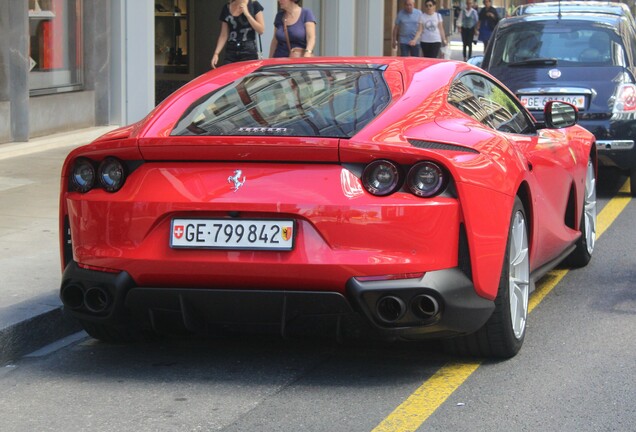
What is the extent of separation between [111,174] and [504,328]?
1767mm

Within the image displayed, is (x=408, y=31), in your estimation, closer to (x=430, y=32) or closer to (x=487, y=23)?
(x=430, y=32)

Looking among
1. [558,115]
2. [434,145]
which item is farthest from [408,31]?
[434,145]

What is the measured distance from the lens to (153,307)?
544 centimetres

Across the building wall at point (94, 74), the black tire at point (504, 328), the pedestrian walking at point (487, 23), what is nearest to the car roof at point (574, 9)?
the building wall at point (94, 74)

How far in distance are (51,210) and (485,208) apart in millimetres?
4894

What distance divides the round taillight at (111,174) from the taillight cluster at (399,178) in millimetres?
1016

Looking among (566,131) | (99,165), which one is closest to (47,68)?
(566,131)

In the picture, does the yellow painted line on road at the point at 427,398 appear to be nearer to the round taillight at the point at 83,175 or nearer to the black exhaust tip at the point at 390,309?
the black exhaust tip at the point at 390,309

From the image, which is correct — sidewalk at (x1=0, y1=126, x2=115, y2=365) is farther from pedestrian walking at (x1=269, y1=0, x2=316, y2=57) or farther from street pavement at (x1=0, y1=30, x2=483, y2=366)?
pedestrian walking at (x1=269, y1=0, x2=316, y2=57)

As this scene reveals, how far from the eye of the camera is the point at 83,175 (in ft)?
18.5

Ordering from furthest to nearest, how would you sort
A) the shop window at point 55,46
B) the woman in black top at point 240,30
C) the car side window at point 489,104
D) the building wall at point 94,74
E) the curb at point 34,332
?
the shop window at point 55,46 → the building wall at point 94,74 → the woman in black top at point 240,30 → the car side window at point 489,104 → the curb at point 34,332

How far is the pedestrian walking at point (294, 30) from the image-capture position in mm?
13469

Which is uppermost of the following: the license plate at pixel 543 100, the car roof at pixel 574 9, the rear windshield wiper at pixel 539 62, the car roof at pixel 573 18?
the car roof at pixel 574 9

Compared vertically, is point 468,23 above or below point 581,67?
above
